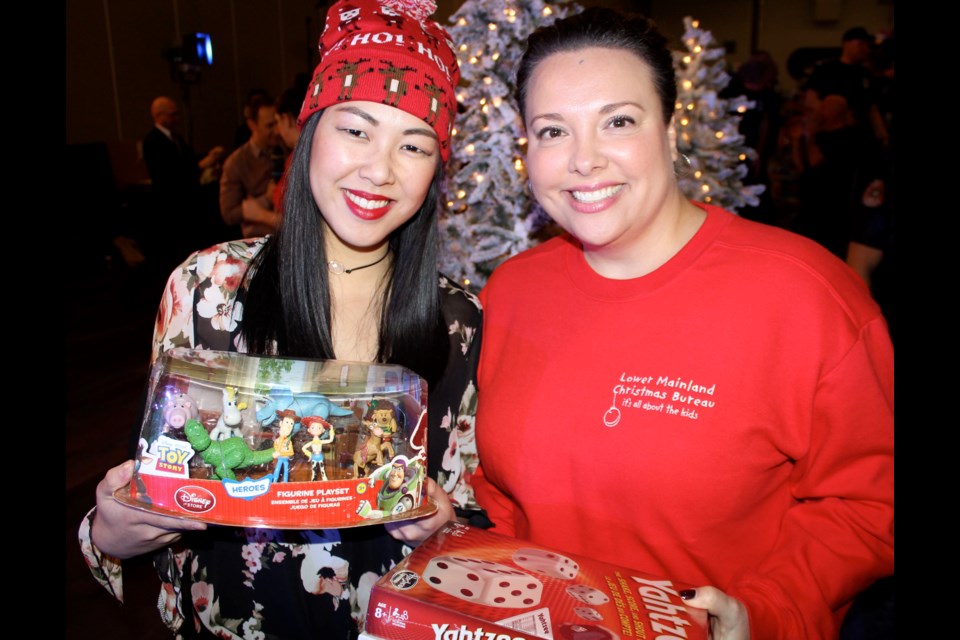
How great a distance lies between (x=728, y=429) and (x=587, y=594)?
48cm

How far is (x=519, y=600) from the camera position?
3.39 ft

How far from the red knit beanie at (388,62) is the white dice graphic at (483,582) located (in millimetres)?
968

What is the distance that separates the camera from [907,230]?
639 millimetres

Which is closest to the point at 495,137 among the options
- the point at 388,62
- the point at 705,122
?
the point at 705,122

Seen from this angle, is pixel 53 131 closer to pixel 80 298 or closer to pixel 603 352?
pixel 603 352

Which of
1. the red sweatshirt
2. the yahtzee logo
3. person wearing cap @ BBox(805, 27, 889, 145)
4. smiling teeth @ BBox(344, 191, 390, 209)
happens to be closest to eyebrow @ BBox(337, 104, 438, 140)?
smiling teeth @ BBox(344, 191, 390, 209)

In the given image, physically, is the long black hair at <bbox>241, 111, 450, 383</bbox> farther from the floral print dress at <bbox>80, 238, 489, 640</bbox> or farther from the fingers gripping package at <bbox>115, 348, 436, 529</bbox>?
the fingers gripping package at <bbox>115, 348, 436, 529</bbox>

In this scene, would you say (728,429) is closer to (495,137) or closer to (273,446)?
(273,446)

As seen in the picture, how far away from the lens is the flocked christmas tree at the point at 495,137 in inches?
128

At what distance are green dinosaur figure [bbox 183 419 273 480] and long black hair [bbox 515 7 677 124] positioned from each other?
1017mm

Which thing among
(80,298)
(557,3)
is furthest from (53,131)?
(80,298)

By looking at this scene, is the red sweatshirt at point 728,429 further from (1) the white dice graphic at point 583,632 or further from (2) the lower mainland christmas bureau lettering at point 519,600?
(1) the white dice graphic at point 583,632

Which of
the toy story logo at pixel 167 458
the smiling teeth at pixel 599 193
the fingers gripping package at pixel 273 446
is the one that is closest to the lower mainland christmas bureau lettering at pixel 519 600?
the fingers gripping package at pixel 273 446

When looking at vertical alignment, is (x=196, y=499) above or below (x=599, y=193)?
below
